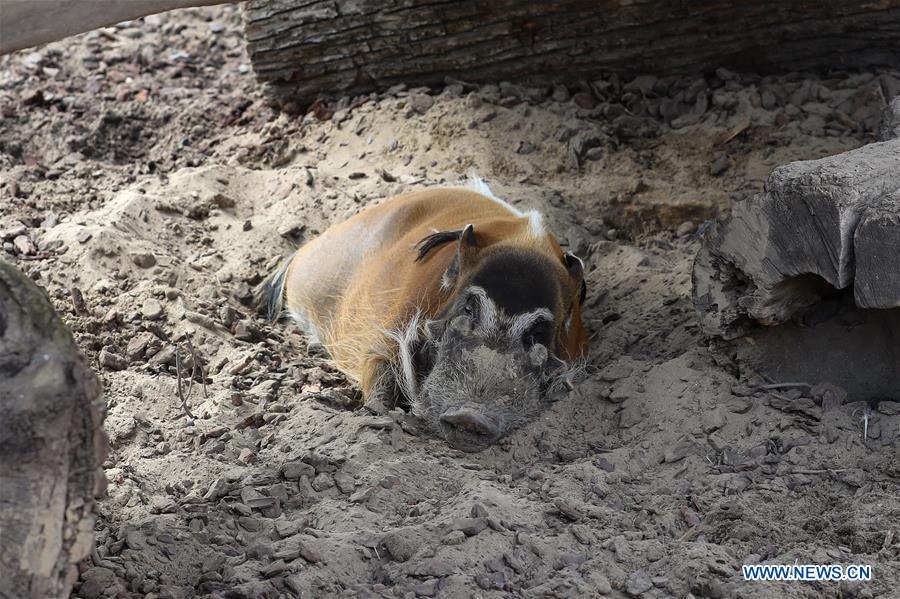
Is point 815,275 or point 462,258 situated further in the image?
point 462,258

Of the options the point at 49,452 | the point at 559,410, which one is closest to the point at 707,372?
the point at 559,410

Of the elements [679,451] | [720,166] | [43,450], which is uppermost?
[43,450]

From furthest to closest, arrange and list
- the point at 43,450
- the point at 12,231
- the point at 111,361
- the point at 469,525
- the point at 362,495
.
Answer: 1. the point at 12,231
2. the point at 111,361
3. the point at 362,495
4. the point at 469,525
5. the point at 43,450

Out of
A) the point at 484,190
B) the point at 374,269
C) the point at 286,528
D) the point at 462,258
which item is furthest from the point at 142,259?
the point at 286,528

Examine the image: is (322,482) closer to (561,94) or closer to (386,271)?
(386,271)

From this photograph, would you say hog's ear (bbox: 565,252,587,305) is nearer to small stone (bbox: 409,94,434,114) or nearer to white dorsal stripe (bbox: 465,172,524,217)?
white dorsal stripe (bbox: 465,172,524,217)

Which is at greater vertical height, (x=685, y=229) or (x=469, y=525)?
(x=469, y=525)

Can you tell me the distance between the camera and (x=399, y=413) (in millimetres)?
3760

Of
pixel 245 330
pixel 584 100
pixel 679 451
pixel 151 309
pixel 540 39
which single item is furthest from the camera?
pixel 584 100

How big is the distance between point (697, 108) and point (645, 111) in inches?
11.9

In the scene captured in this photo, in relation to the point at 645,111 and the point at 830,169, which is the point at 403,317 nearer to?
the point at 830,169

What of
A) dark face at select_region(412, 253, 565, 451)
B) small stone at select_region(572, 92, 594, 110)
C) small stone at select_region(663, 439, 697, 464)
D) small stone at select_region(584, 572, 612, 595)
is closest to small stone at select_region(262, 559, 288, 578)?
small stone at select_region(584, 572, 612, 595)

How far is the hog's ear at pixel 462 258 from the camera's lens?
160 inches

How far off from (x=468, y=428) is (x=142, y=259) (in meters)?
2.05
